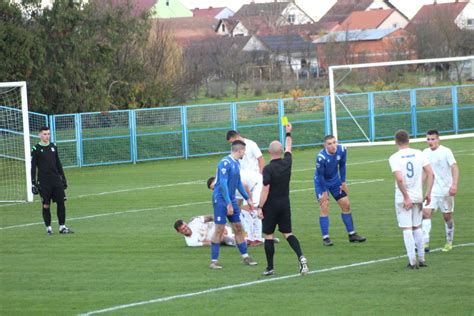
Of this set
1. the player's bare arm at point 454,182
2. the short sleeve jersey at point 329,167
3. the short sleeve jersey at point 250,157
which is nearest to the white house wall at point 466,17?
the short sleeve jersey at point 250,157

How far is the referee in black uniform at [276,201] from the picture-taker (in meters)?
14.2

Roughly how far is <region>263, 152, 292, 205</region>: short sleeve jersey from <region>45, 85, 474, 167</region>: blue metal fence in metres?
27.8

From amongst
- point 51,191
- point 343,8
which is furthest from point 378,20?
point 51,191

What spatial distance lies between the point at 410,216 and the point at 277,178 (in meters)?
2.02

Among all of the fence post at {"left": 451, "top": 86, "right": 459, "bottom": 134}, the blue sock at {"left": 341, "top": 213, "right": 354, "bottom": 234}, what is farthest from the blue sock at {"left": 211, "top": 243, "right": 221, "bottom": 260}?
the fence post at {"left": 451, "top": 86, "right": 459, "bottom": 134}

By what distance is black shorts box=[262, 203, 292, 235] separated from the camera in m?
14.3

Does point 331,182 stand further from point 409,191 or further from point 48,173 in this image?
point 48,173

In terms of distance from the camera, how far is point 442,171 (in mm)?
16047

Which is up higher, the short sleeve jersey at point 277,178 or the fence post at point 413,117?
the fence post at point 413,117

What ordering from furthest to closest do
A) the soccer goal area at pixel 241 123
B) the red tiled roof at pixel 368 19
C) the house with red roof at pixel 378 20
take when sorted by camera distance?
the house with red roof at pixel 378 20
the red tiled roof at pixel 368 19
the soccer goal area at pixel 241 123

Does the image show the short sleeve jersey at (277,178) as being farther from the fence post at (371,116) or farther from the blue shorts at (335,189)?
the fence post at (371,116)

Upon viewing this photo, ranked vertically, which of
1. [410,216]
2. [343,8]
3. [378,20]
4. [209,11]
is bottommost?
[410,216]

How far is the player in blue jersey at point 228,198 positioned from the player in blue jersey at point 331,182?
6.97ft

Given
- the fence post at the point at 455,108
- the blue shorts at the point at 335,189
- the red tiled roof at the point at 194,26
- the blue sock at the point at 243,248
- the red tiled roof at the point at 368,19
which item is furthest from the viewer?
the red tiled roof at the point at 194,26
